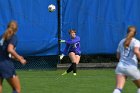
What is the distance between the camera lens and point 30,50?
20.1 meters

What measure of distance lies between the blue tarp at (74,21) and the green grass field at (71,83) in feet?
6.77

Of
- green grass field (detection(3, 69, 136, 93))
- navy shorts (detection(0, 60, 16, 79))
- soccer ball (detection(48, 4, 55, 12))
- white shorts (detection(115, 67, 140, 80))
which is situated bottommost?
green grass field (detection(3, 69, 136, 93))

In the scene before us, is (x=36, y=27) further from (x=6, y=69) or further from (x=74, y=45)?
(x=6, y=69)

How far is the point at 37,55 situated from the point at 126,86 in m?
6.79

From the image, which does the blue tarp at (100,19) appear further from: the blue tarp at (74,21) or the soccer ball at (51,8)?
the soccer ball at (51,8)

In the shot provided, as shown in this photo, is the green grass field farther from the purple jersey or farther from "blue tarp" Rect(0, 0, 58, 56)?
"blue tarp" Rect(0, 0, 58, 56)

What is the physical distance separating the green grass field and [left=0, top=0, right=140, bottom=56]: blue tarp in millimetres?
2064

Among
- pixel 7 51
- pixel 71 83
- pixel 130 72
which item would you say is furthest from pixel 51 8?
pixel 7 51

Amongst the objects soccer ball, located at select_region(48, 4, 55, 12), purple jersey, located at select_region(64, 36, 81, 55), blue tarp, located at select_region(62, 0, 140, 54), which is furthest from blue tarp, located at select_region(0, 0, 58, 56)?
purple jersey, located at select_region(64, 36, 81, 55)

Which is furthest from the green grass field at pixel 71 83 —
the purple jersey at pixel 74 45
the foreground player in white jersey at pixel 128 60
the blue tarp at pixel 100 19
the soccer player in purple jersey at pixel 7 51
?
the soccer player in purple jersey at pixel 7 51

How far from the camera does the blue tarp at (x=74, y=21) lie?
65.7ft

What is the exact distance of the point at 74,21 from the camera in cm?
2023

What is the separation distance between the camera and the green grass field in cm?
1311

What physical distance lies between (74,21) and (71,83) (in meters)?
5.82
